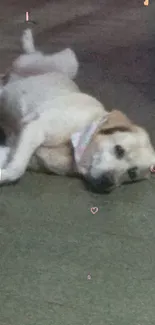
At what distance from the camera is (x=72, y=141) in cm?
169

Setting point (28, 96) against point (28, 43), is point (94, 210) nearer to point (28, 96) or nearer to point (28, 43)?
point (28, 96)

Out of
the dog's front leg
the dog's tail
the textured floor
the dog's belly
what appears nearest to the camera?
the textured floor

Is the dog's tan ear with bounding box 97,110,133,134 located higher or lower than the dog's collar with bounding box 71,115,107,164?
higher

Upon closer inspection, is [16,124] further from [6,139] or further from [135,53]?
[135,53]

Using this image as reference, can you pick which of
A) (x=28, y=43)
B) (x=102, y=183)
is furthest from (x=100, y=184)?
(x=28, y=43)

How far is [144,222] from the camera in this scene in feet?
5.33

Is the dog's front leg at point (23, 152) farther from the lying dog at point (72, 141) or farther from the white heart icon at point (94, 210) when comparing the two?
the white heart icon at point (94, 210)

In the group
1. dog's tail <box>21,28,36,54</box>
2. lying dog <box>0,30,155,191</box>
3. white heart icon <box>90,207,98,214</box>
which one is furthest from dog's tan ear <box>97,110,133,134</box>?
dog's tail <box>21,28,36,54</box>

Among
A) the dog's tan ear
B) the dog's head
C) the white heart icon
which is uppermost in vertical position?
the dog's tan ear

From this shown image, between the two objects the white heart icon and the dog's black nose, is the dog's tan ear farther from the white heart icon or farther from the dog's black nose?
the white heart icon

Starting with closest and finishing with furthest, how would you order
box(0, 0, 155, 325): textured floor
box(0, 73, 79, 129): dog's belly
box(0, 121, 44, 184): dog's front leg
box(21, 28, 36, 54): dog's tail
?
1. box(0, 0, 155, 325): textured floor
2. box(0, 121, 44, 184): dog's front leg
3. box(0, 73, 79, 129): dog's belly
4. box(21, 28, 36, 54): dog's tail

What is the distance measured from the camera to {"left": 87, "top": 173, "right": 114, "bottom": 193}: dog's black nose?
167 cm

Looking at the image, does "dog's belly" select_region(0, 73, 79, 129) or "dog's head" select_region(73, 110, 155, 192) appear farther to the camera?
"dog's belly" select_region(0, 73, 79, 129)

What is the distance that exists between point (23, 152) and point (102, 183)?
28cm
